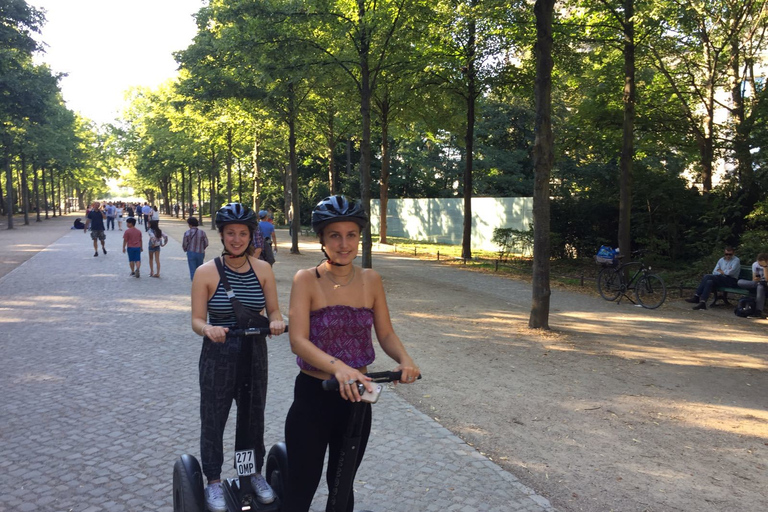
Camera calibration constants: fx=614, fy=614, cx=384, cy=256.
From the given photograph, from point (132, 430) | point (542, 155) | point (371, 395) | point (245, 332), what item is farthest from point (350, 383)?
point (542, 155)

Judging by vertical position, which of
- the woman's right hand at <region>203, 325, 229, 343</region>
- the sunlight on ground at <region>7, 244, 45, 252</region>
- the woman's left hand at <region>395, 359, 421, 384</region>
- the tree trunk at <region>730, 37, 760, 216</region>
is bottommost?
the sunlight on ground at <region>7, 244, 45, 252</region>

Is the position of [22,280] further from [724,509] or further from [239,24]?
[724,509]

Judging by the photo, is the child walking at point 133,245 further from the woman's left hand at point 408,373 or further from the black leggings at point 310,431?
the woman's left hand at point 408,373

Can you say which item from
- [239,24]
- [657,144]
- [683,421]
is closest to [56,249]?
[239,24]

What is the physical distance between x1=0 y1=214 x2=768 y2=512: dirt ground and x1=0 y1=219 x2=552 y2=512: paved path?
40 cm

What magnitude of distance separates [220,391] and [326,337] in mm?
974

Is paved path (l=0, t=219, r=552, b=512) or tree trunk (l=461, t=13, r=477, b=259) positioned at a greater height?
tree trunk (l=461, t=13, r=477, b=259)

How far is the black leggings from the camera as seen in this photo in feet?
8.66

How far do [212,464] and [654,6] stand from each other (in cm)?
1366

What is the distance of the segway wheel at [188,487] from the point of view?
10.7 ft

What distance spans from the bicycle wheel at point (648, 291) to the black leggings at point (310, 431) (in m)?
11.1

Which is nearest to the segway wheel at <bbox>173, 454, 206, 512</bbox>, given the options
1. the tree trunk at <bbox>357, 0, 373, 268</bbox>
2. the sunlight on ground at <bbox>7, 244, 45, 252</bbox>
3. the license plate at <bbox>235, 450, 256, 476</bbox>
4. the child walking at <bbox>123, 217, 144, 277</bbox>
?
the license plate at <bbox>235, 450, 256, 476</bbox>

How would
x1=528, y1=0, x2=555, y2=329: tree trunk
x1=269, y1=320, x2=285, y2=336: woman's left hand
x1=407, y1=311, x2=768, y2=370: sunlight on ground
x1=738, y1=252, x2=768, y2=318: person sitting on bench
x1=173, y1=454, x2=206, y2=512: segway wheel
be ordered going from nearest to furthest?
x1=269, y1=320, x2=285, y2=336: woman's left hand
x1=173, y1=454, x2=206, y2=512: segway wheel
x1=407, y1=311, x2=768, y2=370: sunlight on ground
x1=528, y1=0, x2=555, y2=329: tree trunk
x1=738, y1=252, x2=768, y2=318: person sitting on bench

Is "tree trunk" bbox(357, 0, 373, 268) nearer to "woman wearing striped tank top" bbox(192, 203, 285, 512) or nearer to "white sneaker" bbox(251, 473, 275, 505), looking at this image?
"woman wearing striped tank top" bbox(192, 203, 285, 512)
